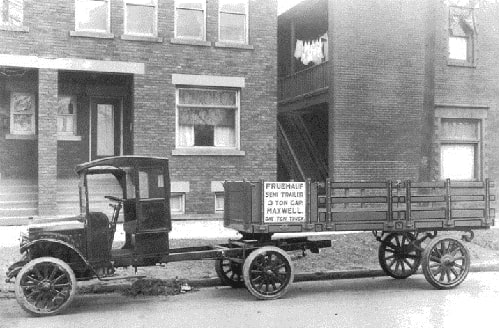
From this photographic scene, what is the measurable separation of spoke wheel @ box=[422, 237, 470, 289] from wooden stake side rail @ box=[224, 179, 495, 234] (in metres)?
0.27

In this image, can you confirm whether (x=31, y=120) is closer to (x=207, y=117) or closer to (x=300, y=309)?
(x=207, y=117)

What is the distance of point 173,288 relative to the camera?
8.98 metres

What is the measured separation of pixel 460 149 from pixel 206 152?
817 centimetres

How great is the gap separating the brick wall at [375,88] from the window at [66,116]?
7.56 metres

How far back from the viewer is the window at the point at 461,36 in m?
18.5

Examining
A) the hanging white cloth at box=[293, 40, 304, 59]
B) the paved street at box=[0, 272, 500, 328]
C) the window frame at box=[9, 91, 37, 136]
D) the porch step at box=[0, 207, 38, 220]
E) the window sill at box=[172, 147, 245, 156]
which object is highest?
the hanging white cloth at box=[293, 40, 304, 59]

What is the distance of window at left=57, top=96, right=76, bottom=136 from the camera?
17.4 metres

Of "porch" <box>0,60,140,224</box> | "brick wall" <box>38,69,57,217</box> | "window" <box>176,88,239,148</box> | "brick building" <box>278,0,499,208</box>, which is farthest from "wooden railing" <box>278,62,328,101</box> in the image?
"brick wall" <box>38,69,57,217</box>

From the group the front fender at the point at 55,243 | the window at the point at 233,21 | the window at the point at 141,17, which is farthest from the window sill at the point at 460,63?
the front fender at the point at 55,243

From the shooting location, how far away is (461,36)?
18656 millimetres

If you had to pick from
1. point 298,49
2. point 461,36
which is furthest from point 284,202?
point 298,49

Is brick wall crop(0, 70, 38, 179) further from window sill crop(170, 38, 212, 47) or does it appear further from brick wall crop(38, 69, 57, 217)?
window sill crop(170, 38, 212, 47)

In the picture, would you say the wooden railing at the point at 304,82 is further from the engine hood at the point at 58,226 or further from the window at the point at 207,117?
the engine hood at the point at 58,226

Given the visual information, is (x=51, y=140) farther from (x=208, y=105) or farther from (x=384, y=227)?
(x=384, y=227)
